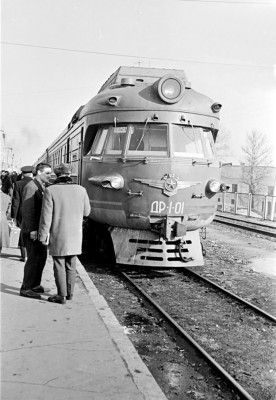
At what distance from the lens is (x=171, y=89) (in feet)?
27.2

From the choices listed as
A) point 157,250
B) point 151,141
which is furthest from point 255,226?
point 151,141

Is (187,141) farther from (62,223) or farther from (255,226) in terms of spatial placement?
(255,226)

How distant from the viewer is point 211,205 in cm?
879

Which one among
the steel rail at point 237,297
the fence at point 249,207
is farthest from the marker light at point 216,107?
the fence at point 249,207

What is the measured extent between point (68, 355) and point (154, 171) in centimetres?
454

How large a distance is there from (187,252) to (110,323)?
3.71 m

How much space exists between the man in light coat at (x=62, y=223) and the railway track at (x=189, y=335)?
1.47 m

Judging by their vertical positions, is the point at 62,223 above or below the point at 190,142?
below

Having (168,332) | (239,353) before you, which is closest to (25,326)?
(168,332)

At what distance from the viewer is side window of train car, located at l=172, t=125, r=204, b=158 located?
27.5ft

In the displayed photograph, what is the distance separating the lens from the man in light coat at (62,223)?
555cm

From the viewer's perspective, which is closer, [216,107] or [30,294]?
[30,294]

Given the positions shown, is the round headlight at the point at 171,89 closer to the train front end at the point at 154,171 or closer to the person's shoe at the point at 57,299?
the train front end at the point at 154,171

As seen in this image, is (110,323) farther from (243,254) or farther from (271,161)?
(271,161)
